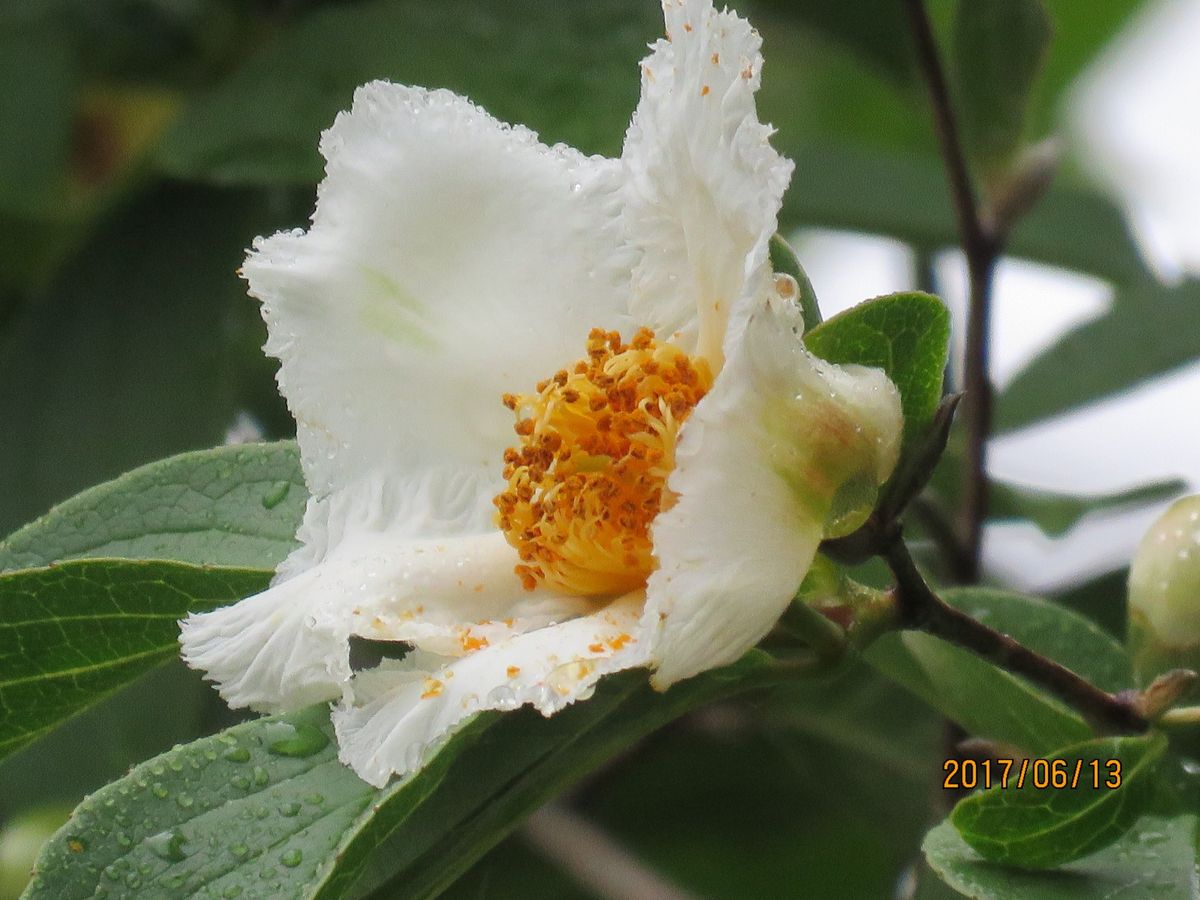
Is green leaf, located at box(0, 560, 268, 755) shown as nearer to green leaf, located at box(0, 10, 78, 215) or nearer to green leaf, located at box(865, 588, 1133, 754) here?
Answer: green leaf, located at box(865, 588, 1133, 754)

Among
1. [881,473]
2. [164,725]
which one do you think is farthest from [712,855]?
[881,473]

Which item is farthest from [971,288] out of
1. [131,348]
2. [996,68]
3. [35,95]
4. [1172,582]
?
[35,95]

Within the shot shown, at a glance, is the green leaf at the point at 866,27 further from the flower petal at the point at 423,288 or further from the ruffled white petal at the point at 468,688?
the ruffled white petal at the point at 468,688

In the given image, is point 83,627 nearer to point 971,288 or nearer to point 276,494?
point 276,494

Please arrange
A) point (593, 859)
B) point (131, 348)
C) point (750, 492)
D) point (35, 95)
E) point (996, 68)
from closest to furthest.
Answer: point (750, 492) → point (996, 68) → point (593, 859) → point (131, 348) → point (35, 95)

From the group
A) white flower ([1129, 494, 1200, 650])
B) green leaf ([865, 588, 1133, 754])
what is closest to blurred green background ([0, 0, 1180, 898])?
green leaf ([865, 588, 1133, 754])

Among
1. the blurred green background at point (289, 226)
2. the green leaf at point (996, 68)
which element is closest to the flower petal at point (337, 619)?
the blurred green background at point (289, 226)

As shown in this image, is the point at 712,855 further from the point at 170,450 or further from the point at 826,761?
the point at 170,450
